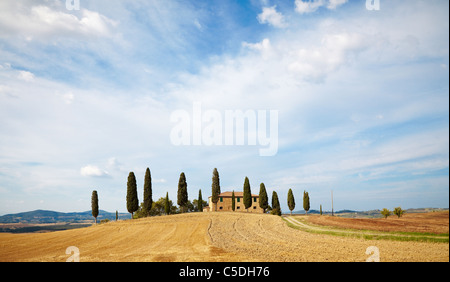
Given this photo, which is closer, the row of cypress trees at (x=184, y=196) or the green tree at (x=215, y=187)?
the row of cypress trees at (x=184, y=196)

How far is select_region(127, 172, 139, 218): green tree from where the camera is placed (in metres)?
61.1

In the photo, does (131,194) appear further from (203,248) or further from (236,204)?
(203,248)

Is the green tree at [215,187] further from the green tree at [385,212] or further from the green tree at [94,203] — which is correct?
the green tree at [385,212]

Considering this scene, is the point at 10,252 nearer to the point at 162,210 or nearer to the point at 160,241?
the point at 160,241

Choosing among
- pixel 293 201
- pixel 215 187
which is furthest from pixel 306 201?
pixel 215 187

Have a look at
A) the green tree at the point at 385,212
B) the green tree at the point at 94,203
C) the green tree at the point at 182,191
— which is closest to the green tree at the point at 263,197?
the green tree at the point at 182,191

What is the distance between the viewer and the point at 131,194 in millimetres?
60969

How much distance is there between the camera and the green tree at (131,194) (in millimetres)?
61059

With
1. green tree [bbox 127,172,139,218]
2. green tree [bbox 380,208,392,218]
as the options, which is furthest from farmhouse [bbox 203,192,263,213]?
green tree [bbox 380,208,392,218]

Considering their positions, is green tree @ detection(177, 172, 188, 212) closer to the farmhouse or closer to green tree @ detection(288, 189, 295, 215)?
the farmhouse
